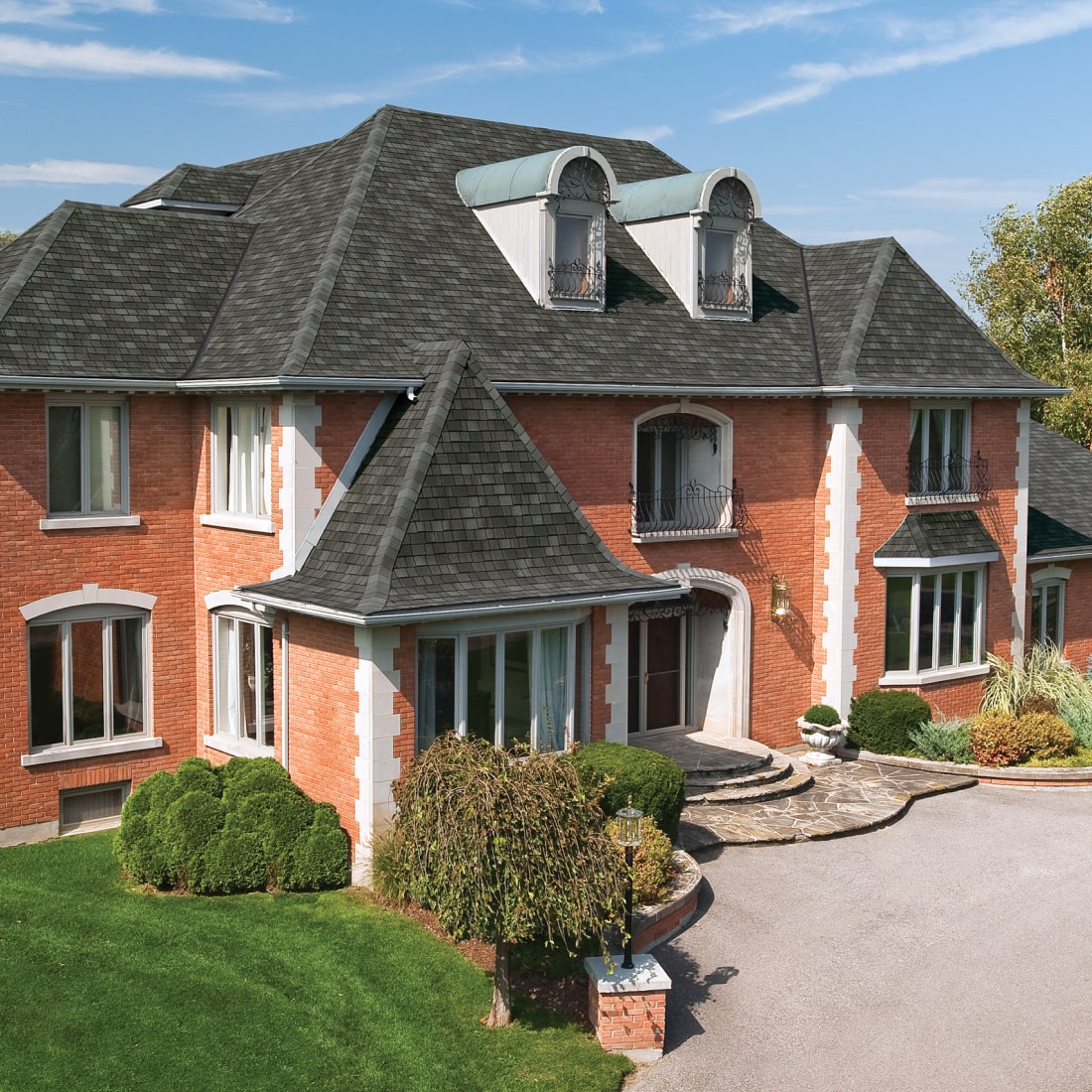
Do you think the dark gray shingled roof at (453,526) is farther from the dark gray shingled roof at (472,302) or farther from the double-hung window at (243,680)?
the double-hung window at (243,680)

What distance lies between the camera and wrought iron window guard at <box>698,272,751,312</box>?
76.6 feet

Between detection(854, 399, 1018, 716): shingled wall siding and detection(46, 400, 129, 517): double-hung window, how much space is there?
12461 millimetres

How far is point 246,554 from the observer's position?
61.5 feet

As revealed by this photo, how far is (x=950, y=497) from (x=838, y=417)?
287 centimetres

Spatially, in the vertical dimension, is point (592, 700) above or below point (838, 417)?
below

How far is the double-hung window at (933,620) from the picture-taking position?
24281 mm

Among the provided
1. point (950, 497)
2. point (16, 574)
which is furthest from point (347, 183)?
point (950, 497)

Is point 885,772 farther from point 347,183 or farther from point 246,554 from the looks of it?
point 347,183

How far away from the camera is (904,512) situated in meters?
24.1

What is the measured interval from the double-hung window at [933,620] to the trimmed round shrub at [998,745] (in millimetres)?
1782

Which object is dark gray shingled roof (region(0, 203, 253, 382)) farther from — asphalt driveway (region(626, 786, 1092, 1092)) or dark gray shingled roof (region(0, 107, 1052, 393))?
asphalt driveway (region(626, 786, 1092, 1092))

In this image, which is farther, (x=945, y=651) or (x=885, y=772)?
(x=945, y=651)

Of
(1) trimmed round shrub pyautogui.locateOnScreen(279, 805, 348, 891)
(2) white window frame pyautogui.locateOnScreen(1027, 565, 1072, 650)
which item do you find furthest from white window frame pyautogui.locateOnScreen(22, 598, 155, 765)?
(2) white window frame pyautogui.locateOnScreen(1027, 565, 1072, 650)

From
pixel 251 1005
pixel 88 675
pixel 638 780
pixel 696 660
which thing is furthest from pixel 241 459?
pixel 696 660
